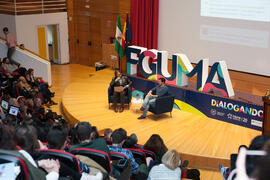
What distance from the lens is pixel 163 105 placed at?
8086 millimetres

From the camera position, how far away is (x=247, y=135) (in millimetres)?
7395

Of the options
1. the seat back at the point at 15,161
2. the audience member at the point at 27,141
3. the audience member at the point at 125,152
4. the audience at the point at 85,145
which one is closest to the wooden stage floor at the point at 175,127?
the audience at the point at 85,145

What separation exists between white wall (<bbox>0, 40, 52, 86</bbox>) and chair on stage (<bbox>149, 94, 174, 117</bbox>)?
4752mm

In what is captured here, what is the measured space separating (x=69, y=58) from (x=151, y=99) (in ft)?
24.4

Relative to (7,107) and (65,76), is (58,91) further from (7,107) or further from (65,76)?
(7,107)

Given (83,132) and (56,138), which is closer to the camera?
(56,138)

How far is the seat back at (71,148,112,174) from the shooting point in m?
3.58

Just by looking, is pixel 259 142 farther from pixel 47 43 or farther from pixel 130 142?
pixel 47 43

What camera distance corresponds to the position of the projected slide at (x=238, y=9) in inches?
335

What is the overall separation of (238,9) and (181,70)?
212cm

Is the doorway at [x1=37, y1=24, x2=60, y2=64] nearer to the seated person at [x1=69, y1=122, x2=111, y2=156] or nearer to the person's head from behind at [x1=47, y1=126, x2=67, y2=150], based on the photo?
the seated person at [x1=69, y1=122, x2=111, y2=156]

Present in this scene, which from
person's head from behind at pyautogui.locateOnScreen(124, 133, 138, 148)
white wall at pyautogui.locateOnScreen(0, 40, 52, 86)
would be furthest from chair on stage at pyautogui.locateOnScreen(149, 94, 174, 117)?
white wall at pyautogui.locateOnScreen(0, 40, 52, 86)

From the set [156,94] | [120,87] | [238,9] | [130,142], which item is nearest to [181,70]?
[156,94]

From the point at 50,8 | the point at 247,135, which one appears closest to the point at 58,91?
the point at 50,8
